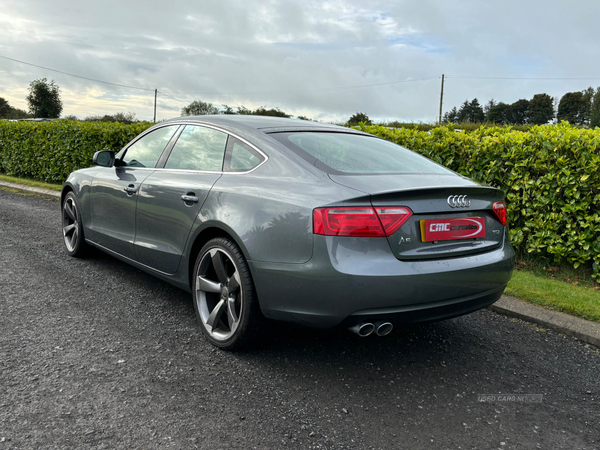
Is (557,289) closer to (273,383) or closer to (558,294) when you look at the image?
(558,294)

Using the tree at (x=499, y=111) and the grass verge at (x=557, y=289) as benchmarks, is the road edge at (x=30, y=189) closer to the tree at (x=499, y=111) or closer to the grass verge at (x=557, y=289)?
the grass verge at (x=557, y=289)

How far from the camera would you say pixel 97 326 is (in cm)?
367

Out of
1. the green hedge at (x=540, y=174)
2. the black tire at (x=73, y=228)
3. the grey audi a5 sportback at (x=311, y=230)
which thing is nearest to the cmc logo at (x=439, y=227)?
the grey audi a5 sportback at (x=311, y=230)

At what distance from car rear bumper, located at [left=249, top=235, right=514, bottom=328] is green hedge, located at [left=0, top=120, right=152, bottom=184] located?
9160mm

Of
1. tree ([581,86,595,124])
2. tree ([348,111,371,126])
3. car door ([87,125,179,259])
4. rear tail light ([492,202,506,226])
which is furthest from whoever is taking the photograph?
tree ([581,86,595,124])

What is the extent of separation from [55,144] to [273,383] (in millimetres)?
12204

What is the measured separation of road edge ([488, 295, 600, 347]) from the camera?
12.8ft

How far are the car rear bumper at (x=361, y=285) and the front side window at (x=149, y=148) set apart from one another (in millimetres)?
1843

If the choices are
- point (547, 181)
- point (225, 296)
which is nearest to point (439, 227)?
point (225, 296)

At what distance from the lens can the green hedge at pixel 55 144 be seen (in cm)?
1149

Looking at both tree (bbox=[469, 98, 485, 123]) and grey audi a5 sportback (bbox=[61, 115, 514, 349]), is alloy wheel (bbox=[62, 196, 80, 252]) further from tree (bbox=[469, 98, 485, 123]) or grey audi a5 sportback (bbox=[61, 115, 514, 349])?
tree (bbox=[469, 98, 485, 123])

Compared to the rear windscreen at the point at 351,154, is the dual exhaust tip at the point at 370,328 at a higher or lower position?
lower

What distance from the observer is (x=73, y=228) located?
18.3 ft

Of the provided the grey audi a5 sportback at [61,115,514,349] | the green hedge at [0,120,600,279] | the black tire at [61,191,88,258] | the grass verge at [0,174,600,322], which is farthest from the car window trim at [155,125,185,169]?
the green hedge at [0,120,600,279]
